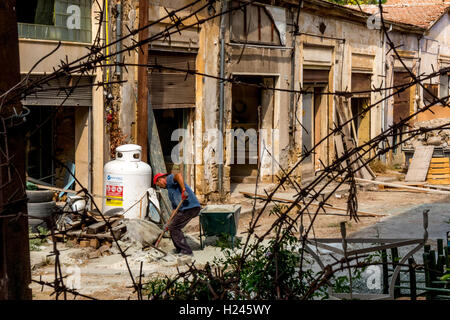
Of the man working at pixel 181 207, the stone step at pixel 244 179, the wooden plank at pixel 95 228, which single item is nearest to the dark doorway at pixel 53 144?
the wooden plank at pixel 95 228

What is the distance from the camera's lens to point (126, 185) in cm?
1185

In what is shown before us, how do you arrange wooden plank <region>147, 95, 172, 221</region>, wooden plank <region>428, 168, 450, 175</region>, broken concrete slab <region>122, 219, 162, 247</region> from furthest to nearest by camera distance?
1. wooden plank <region>428, 168, 450, 175</region>
2. wooden plank <region>147, 95, 172, 221</region>
3. broken concrete slab <region>122, 219, 162, 247</region>

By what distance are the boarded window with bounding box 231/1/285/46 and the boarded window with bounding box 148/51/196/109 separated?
1770 millimetres

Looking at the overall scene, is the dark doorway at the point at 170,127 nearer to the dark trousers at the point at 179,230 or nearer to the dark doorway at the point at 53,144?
the dark doorway at the point at 53,144

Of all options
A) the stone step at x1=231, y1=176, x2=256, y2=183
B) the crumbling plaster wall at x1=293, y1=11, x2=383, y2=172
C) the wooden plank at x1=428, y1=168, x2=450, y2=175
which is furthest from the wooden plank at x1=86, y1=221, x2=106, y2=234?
the wooden plank at x1=428, y1=168, x2=450, y2=175

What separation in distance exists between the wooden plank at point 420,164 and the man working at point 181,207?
1174 cm

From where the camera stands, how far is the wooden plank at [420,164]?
20.8 meters

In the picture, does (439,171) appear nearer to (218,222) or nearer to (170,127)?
(170,127)

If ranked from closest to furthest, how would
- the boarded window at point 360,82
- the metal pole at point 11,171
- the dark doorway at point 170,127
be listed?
the metal pole at point 11,171 < the dark doorway at point 170,127 < the boarded window at point 360,82

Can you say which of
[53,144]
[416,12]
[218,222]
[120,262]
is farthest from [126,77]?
[416,12]

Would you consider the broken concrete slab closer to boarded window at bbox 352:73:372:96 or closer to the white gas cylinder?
the white gas cylinder

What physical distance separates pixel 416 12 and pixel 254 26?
1514 centimetres

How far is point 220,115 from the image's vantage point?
15672 millimetres

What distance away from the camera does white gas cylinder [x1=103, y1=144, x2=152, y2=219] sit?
11.9m
